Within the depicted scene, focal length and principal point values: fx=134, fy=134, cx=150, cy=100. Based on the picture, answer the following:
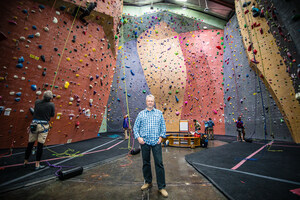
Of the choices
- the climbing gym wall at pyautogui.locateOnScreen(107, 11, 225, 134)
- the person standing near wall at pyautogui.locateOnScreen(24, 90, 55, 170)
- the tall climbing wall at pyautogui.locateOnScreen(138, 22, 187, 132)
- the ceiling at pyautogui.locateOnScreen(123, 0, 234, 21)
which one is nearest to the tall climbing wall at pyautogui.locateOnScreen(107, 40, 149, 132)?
the climbing gym wall at pyautogui.locateOnScreen(107, 11, 225, 134)

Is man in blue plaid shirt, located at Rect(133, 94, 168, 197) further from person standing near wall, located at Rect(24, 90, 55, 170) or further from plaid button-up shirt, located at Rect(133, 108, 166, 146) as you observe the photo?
person standing near wall, located at Rect(24, 90, 55, 170)

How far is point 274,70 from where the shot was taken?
229 inches

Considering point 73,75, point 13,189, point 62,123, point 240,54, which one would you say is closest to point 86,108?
point 62,123

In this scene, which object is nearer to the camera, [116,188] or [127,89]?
[116,188]

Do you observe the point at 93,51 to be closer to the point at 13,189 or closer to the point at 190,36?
the point at 13,189

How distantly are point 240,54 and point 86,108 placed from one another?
30.6 ft

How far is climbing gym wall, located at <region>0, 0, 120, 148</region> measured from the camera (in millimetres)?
3656

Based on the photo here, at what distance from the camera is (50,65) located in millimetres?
4375

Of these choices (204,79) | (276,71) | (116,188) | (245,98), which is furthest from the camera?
(204,79)

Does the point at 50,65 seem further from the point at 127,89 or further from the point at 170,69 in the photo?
the point at 170,69

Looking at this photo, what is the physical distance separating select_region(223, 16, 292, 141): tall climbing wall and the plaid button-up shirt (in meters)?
5.69

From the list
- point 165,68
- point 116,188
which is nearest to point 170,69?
point 165,68

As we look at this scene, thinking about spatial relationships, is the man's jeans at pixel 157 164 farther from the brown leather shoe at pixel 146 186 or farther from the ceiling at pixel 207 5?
the ceiling at pixel 207 5

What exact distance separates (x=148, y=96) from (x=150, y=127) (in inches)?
17.3
